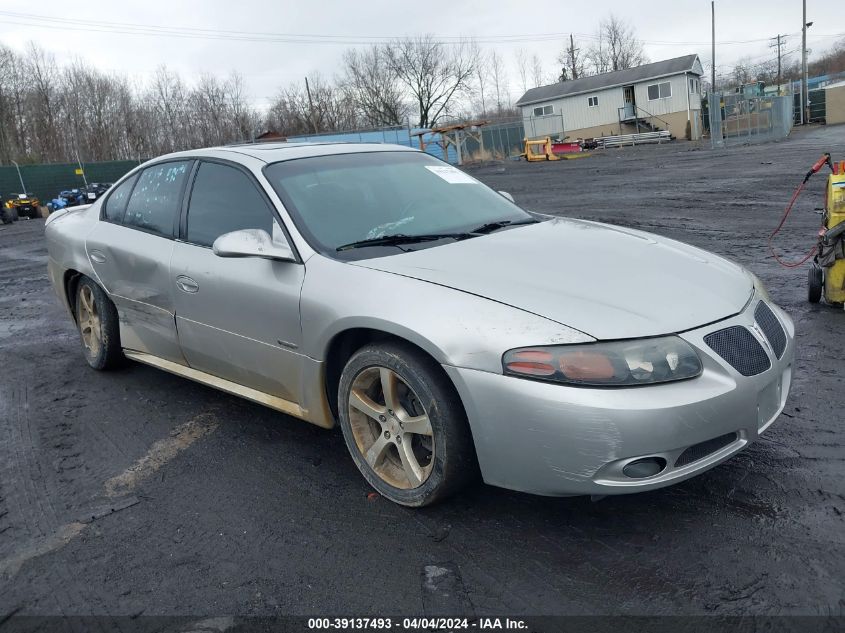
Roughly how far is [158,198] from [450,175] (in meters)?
1.90

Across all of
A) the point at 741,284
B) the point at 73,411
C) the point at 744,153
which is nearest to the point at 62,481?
the point at 73,411

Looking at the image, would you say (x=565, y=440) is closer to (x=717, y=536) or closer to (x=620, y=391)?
(x=620, y=391)

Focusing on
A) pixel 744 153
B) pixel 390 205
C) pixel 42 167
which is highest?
pixel 42 167

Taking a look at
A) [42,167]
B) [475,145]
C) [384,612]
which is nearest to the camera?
[384,612]

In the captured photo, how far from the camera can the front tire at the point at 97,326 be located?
4879mm

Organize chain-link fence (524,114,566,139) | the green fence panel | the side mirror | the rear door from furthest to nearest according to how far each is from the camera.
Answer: chain-link fence (524,114,566,139)
the green fence panel
the rear door
the side mirror

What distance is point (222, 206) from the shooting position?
3959mm

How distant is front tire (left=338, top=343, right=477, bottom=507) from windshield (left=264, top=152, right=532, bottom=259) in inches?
23.9

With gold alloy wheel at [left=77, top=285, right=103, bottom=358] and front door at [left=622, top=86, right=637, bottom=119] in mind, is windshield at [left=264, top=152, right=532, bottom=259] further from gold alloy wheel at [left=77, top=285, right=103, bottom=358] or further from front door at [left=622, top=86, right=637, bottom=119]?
front door at [left=622, top=86, right=637, bottom=119]

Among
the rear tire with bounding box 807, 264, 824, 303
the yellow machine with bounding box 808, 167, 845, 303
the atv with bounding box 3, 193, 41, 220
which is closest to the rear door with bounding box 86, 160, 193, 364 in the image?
the yellow machine with bounding box 808, 167, 845, 303

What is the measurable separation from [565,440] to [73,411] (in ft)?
11.8

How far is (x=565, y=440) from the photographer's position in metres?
2.48

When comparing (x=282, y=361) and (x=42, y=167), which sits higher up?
(x=42, y=167)

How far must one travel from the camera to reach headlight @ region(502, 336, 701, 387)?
98.0 inches
